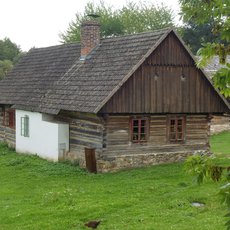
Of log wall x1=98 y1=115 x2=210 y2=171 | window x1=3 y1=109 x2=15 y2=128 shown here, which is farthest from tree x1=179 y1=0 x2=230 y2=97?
window x1=3 y1=109 x2=15 y2=128

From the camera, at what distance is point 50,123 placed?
20.8 m

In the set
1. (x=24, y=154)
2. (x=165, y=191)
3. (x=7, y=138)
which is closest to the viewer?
(x=165, y=191)

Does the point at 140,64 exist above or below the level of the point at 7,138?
above

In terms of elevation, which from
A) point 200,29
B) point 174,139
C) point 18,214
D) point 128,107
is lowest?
point 18,214

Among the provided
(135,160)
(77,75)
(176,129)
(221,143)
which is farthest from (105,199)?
(221,143)

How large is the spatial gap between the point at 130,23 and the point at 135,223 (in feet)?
195

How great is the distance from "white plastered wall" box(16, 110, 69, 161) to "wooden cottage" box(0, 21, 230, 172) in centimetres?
4

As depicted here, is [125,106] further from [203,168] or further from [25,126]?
[203,168]

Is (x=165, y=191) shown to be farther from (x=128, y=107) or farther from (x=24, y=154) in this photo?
(x=24, y=154)

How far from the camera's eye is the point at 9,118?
87.9ft

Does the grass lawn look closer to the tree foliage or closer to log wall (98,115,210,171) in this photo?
log wall (98,115,210,171)

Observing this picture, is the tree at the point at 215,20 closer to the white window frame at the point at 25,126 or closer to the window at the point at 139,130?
the window at the point at 139,130

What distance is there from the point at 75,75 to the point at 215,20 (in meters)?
18.1

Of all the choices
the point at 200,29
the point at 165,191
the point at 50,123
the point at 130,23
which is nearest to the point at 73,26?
the point at 130,23
